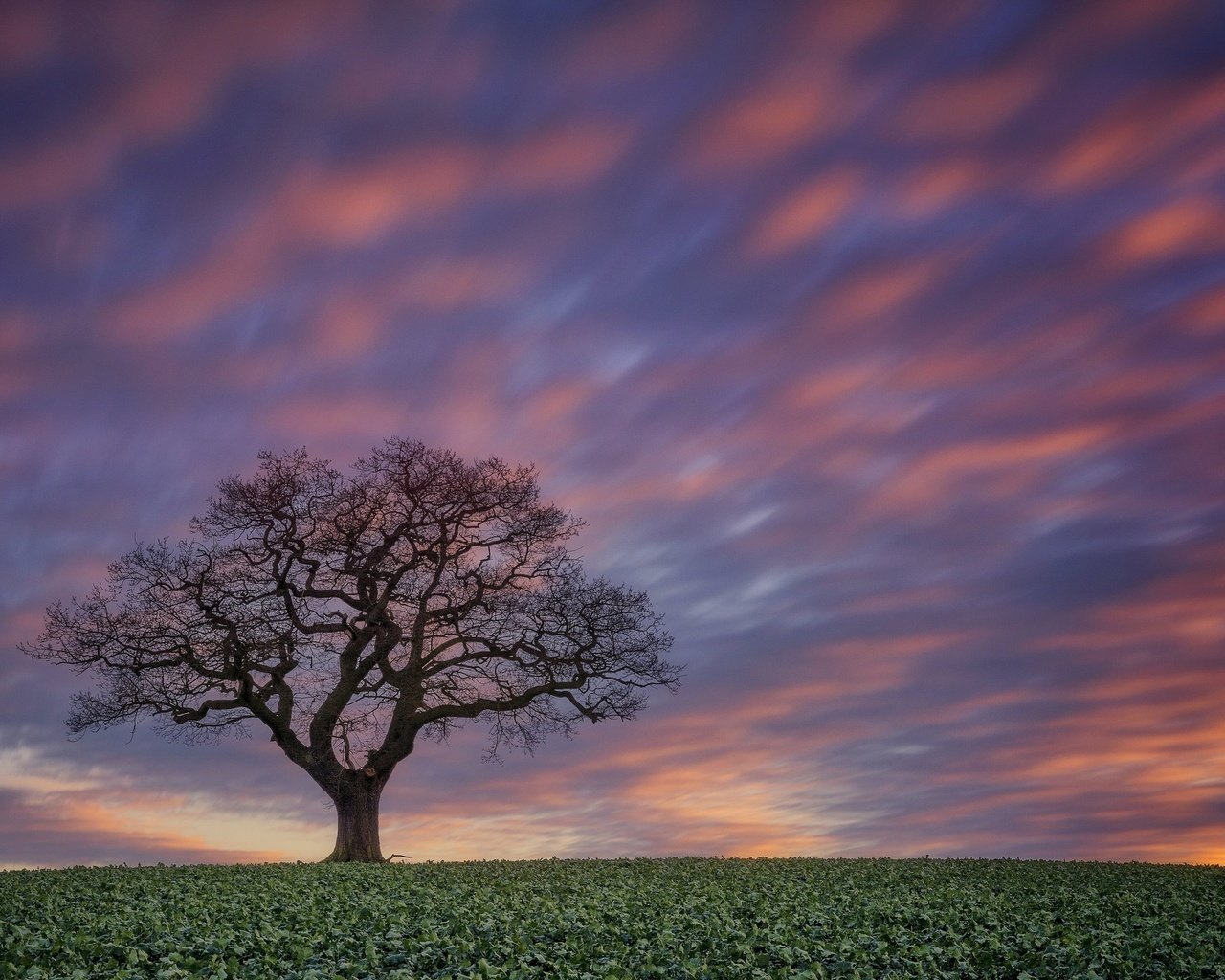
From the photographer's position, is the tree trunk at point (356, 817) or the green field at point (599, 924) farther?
the tree trunk at point (356, 817)

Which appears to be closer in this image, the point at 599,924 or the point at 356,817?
the point at 599,924

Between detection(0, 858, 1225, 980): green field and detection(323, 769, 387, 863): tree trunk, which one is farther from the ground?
detection(323, 769, 387, 863): tree trunk

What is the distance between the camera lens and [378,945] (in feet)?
53.7

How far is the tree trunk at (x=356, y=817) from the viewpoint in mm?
34406

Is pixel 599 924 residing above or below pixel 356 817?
below

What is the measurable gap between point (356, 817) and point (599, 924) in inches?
749

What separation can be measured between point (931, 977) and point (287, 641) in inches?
1018

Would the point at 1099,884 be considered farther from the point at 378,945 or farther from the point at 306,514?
the point at 306,514

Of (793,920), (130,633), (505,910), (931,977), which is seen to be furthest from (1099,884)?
(130,633)

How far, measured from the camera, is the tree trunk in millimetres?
34406

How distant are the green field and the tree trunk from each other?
256 inches

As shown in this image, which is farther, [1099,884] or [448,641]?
[448,641]

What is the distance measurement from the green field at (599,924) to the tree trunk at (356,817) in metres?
6.51

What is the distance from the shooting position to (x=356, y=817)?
114 ft
